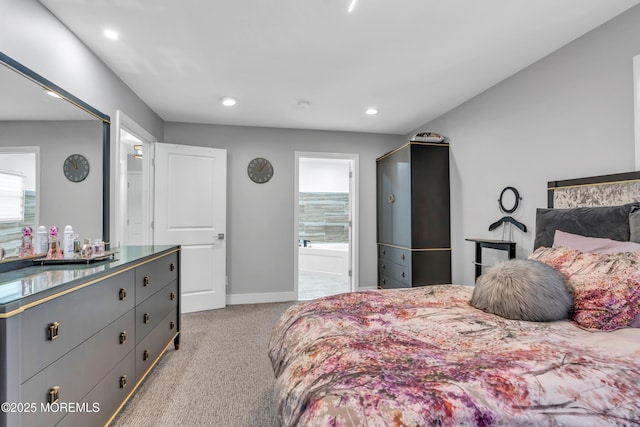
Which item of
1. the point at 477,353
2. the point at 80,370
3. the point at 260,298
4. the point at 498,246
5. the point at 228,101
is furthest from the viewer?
the point at 260,298

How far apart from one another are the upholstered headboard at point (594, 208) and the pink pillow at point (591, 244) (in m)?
0.09

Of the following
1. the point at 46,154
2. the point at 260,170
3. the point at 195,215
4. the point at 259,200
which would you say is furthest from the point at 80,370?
the point at 260,170

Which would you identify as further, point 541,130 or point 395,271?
point 395,271

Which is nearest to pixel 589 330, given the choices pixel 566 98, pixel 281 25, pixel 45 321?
pixel 566 98

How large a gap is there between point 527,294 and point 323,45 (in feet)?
6.87

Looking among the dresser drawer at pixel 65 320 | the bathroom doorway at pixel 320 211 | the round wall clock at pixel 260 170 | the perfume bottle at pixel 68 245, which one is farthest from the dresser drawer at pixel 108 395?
the bathroom doorway at pixel 320 211

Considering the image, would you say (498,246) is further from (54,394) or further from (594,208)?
(54,394)

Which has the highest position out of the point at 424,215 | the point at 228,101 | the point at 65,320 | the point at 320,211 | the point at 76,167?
the point at 228,101

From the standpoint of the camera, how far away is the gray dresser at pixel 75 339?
3.31 ft

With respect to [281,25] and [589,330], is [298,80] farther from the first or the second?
[589,330]

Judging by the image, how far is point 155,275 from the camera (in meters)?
2.28

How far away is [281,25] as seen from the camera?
205cm

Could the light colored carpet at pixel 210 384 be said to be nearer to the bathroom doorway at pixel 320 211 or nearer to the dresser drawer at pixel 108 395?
the dresser drawer at pixel 108 395

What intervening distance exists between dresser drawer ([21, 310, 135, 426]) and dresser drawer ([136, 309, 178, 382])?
18cm
